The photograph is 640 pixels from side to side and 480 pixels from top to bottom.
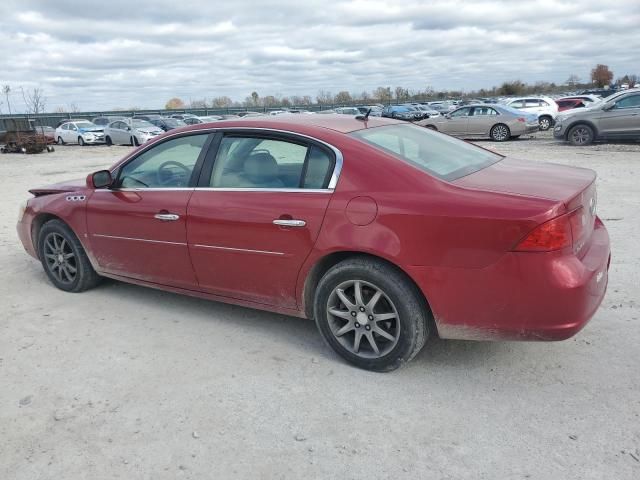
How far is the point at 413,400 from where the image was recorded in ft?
10.3

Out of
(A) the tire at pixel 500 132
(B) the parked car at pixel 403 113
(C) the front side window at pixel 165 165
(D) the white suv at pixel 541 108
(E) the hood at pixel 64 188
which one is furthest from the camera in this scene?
(B) the parked car at pixel 403 113

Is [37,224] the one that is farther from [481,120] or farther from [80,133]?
[80,133]

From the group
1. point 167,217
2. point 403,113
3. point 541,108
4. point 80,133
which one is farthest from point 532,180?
point 403,113

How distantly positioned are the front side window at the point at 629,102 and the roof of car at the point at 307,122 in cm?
1504

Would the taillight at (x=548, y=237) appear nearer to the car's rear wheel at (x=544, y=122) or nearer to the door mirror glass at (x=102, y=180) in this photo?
the door mirror glass at (x=102, y=180)

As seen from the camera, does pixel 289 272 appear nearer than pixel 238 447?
No

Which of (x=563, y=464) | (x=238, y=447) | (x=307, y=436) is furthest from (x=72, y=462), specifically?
(x=563, y=464)

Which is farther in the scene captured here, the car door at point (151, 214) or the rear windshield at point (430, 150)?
the car door at point (151, 214)

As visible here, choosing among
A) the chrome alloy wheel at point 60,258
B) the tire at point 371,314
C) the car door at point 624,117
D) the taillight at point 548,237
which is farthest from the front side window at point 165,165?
the car door at point 624,117

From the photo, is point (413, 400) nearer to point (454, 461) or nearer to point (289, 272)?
point (454, 461)

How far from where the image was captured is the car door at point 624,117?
53.2 feet

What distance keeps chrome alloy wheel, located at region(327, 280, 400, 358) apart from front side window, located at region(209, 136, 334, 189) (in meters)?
0.69

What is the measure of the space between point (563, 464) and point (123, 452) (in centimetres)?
212

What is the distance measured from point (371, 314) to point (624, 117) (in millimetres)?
16152
